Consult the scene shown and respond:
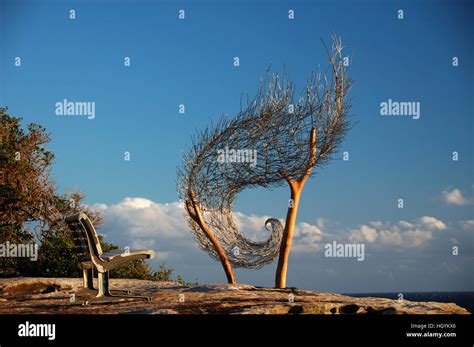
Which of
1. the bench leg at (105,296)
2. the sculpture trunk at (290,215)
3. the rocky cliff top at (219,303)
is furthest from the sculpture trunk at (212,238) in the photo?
the bench leg at (105,296)

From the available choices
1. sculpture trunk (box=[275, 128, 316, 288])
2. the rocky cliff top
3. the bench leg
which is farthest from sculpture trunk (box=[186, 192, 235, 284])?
the bench leg

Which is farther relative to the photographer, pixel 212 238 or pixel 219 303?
pixel 212 238

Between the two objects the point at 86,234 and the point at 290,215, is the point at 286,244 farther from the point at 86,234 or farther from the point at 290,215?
the point at 86,234

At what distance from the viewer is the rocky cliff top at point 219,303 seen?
908 cm

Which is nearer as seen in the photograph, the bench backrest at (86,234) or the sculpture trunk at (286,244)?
the bench backrest at (86,234)

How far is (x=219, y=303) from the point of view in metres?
9.59

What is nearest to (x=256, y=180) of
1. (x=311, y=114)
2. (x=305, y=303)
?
(x=311, y=114)

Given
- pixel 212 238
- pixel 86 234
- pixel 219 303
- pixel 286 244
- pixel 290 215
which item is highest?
pixel 290 215

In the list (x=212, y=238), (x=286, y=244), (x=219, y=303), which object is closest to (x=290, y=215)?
(x=286, y=244)

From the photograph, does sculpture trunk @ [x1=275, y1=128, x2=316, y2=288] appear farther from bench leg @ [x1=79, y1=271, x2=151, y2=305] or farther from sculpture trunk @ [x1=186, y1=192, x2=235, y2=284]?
bench leg @ [x1=79, y1=271, x2=151, y2=305]

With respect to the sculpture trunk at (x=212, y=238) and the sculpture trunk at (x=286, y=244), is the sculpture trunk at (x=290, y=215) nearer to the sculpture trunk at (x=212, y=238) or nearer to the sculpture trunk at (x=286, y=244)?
the sculpture trunk at (x=286, y=244)
